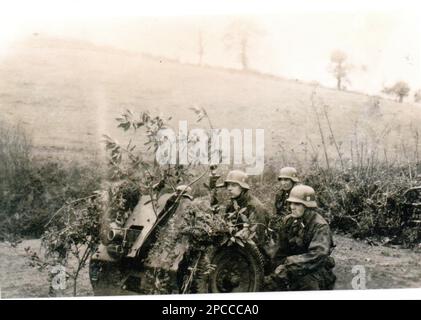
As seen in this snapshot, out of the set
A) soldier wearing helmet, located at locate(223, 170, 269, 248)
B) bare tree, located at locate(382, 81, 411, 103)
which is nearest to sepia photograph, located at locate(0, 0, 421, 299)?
soldier wearing helmet, located at locate(223, 170, 269, 248)

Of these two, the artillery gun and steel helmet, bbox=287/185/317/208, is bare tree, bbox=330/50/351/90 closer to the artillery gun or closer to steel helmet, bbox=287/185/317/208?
steel helmet, bbox=287/185/317/208

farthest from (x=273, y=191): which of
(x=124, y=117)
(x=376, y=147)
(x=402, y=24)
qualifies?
(x=402, y=24)

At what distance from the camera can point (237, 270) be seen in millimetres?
5379

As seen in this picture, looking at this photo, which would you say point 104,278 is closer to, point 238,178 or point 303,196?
point 238,178

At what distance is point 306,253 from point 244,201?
0.73 meters

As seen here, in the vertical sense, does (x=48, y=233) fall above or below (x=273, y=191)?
below

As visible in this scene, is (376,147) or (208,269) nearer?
(208,269)

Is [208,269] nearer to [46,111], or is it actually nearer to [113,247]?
[113,247]

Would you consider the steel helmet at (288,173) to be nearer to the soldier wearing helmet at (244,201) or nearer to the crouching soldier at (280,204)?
the crouching soldier at (280,204)

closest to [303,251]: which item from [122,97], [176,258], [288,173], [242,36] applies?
[288,173]

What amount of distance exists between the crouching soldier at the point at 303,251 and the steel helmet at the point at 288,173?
0.53 feet

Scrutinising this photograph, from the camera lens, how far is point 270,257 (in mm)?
5438

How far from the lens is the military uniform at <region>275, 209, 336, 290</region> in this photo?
5.41m

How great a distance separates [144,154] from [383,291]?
2554 mm
